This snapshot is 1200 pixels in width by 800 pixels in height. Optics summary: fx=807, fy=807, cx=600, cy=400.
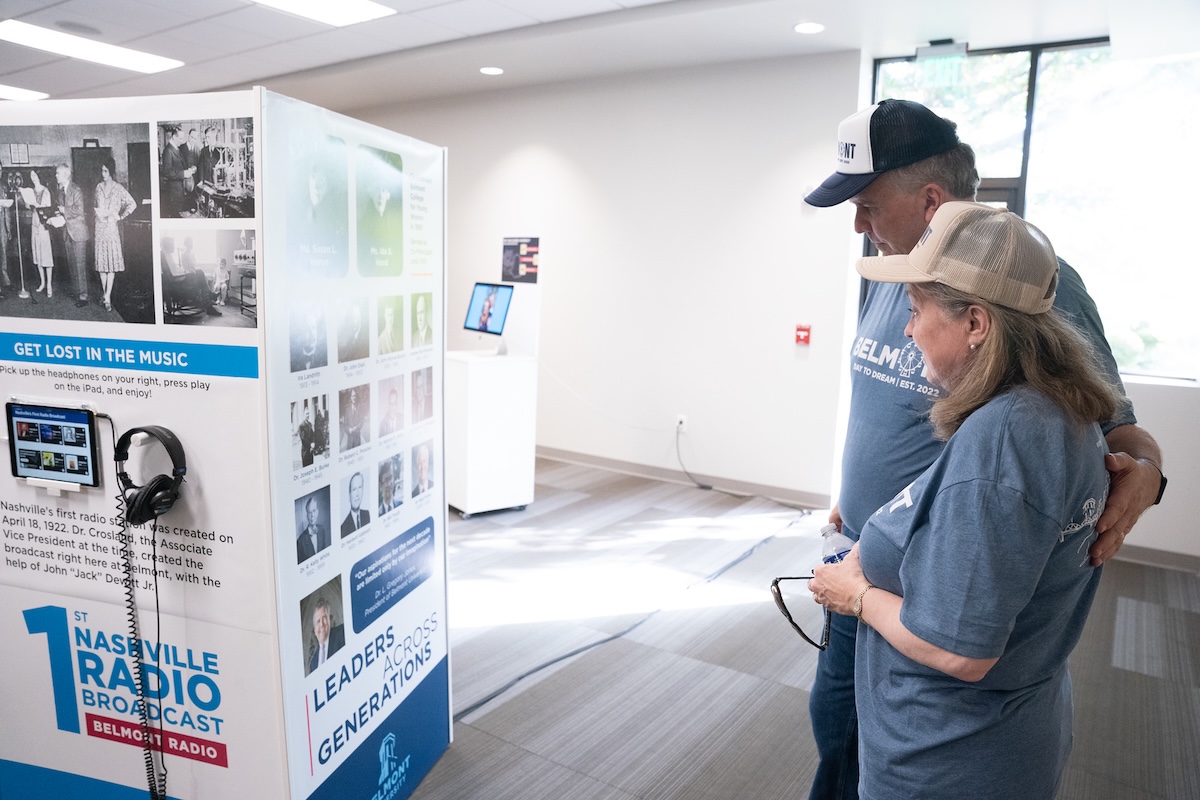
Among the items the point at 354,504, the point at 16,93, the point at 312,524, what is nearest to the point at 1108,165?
the point at 354,504

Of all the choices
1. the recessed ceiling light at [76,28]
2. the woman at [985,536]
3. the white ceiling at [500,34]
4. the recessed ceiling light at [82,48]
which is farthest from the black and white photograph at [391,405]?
the recessed ceiling light at [82,48]

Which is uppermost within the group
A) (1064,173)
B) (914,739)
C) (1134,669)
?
(1064,173)

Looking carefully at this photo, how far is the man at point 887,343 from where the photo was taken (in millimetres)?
1413

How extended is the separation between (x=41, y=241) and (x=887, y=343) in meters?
1.66

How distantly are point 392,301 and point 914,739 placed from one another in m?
1.41

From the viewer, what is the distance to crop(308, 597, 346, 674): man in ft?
5.54

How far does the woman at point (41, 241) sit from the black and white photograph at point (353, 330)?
554 mm

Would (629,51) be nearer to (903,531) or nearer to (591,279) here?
(591,279)

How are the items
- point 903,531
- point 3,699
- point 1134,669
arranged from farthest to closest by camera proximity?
point 1134,669
point 3,699
point 903,531

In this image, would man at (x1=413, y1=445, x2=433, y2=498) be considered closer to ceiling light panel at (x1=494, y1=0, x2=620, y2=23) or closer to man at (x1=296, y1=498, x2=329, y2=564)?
man at (x1=296, y1=498, x2=329, y2=564)

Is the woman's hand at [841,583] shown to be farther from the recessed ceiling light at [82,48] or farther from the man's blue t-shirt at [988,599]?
the recessed ceiling light at [82,48]

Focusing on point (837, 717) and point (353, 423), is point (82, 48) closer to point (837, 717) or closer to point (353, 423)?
point (353, 423)

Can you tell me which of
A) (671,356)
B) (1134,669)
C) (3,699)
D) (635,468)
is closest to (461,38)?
(671,356)

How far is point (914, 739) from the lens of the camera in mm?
1042
